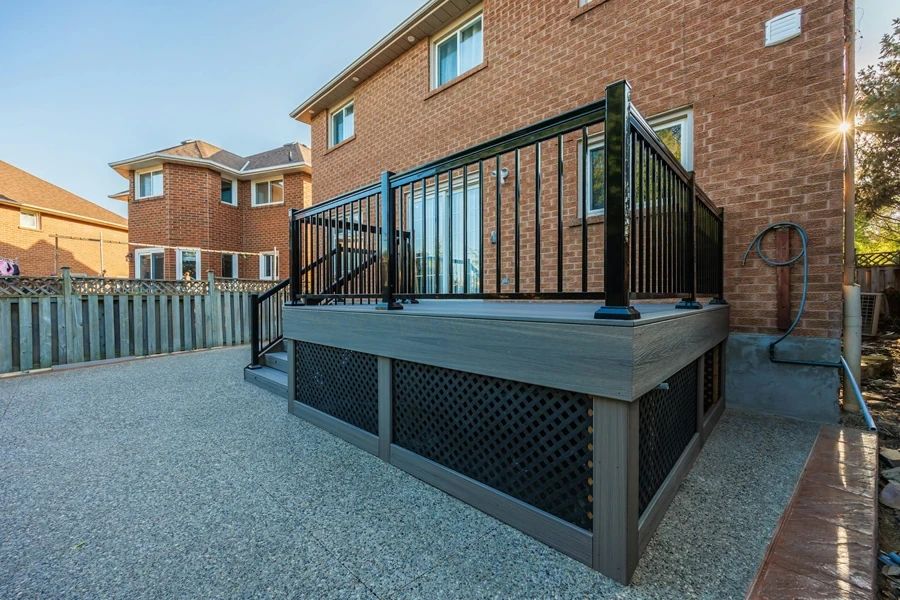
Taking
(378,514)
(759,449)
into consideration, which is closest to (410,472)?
(378,514)

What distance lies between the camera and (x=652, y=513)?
1702mm

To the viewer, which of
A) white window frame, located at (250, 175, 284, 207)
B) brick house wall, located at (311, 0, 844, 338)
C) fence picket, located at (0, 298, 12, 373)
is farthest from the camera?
white window frame, located at (250, 175, 284, 207)

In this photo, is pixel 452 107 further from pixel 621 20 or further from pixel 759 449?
pixel 759 449

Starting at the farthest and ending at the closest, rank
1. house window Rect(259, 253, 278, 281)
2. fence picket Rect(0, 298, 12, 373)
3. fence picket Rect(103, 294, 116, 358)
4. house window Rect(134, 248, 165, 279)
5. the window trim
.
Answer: house window Rect(259, 253, 278, 281) → house window Rect(134, 248, 165, 279) → fence picket Rect(103, 294, 116, 358) → the window trim → fence picket Rect(0, 298, 12, 373)

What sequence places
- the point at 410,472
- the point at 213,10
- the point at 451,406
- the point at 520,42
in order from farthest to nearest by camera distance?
1. the point at 213,10
2. the point at 520,42
3. the point at 410,472
4. the point at 451,406

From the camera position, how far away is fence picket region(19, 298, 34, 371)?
Answer: 5234 mm

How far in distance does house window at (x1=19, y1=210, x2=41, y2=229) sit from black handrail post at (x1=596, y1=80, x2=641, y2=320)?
1957 cm

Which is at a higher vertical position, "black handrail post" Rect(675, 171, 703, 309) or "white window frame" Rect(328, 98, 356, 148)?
"white window frame" Rect(328, 98, 356, 148)

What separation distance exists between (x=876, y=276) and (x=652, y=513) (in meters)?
11.5

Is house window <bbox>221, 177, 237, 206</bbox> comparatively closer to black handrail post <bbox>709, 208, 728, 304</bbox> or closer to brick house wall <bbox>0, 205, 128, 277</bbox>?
brick house wall <bbox>0, 205, 128, 277</bbox>

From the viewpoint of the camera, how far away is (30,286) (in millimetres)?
5398

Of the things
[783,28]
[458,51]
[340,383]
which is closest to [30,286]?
[340,383]

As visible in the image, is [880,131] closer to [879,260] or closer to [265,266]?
[879,260]

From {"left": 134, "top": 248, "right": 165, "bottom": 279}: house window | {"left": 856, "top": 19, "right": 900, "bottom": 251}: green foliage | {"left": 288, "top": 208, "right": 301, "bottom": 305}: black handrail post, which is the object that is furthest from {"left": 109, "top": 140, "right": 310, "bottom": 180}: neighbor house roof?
{"left": 856, "top": 19, "right": 900, "bottom": 251}: green foliage
